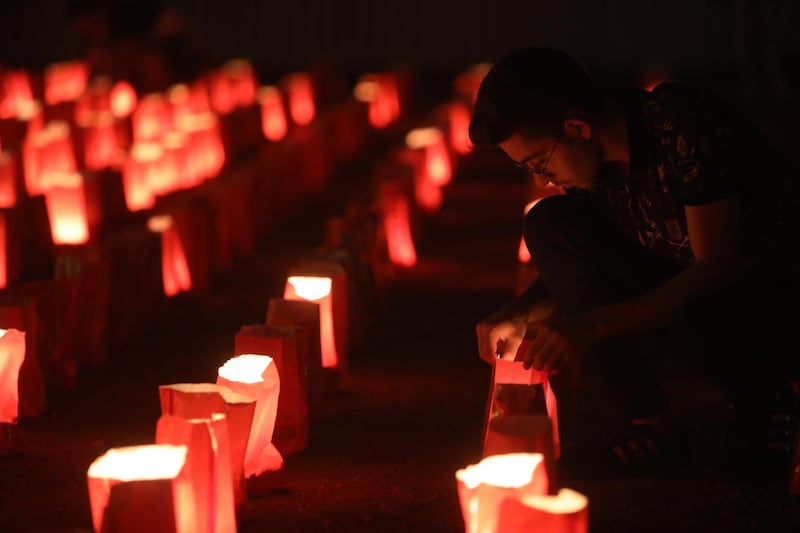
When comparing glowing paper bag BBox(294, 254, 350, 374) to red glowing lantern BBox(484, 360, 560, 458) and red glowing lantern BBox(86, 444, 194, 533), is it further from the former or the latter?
red glowing lantern BBox(86, 444, 194, 533)

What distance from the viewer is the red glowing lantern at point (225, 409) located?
2445mm

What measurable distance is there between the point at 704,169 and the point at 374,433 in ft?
3.30

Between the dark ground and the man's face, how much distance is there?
0.63m

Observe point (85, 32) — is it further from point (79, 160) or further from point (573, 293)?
point (573, 293)

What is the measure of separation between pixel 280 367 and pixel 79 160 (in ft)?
12.3

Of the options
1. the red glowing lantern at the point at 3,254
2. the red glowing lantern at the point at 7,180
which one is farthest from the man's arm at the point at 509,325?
the red glowing lantern at the point at 7,180

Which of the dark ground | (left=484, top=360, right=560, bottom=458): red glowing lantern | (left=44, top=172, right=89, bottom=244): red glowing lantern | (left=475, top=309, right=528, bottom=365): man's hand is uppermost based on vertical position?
(left=44, top=172, right=89, bottom=244): red glowing lantern

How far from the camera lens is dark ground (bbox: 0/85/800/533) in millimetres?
2557

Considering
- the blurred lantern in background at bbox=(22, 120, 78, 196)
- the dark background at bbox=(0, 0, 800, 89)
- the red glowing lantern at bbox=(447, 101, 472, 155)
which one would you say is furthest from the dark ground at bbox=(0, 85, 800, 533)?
the dark background at bbox=(0, 0, 800, 89)

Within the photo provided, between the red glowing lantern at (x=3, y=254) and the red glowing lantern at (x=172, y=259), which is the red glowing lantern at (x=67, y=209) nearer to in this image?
the red glowing lantern at (x=172, y=259)

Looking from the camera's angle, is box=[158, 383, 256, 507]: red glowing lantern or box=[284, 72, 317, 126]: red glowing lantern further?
box=[284, 72, 317, 126]: red glowing lantern

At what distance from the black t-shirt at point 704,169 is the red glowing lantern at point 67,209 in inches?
102

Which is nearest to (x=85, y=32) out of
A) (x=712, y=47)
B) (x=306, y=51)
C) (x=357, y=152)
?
(x=357, y=152)

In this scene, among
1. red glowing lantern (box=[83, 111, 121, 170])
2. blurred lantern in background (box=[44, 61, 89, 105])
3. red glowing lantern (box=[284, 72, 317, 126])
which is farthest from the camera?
blurred lantern in background (box=[44, 61, 89, 105])
